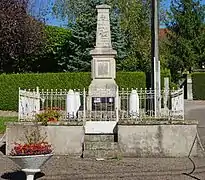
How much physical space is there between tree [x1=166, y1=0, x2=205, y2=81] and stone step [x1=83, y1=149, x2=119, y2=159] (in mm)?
31094

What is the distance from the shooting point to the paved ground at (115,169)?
8344 mm

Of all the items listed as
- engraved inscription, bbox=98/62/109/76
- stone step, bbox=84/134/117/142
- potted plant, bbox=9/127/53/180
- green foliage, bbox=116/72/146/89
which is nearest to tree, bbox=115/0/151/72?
green foliage, bbox=116/72/146/89

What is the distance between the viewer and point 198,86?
127 feet

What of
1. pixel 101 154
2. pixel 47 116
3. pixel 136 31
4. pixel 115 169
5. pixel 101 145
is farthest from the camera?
pixel 136 31

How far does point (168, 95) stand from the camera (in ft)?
41.2

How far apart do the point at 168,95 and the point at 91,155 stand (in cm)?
310

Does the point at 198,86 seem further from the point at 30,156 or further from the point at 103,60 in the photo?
the point at 30,156

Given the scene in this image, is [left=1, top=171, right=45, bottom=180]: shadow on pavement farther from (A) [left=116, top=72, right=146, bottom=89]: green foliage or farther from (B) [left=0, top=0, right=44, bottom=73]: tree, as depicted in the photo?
(B) [left=0, top=0, right=44, bottom=73]: tree

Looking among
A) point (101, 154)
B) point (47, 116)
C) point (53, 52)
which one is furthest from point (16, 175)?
point (53, 52)

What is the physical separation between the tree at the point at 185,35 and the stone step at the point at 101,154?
3109cm

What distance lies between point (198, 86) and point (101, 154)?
95.9ft

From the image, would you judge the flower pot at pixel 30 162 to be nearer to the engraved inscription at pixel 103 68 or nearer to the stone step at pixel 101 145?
the stone step at pixel 101 145

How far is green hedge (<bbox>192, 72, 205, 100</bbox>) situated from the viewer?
3834 cm

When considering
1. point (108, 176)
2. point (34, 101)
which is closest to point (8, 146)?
point (34, 101)
